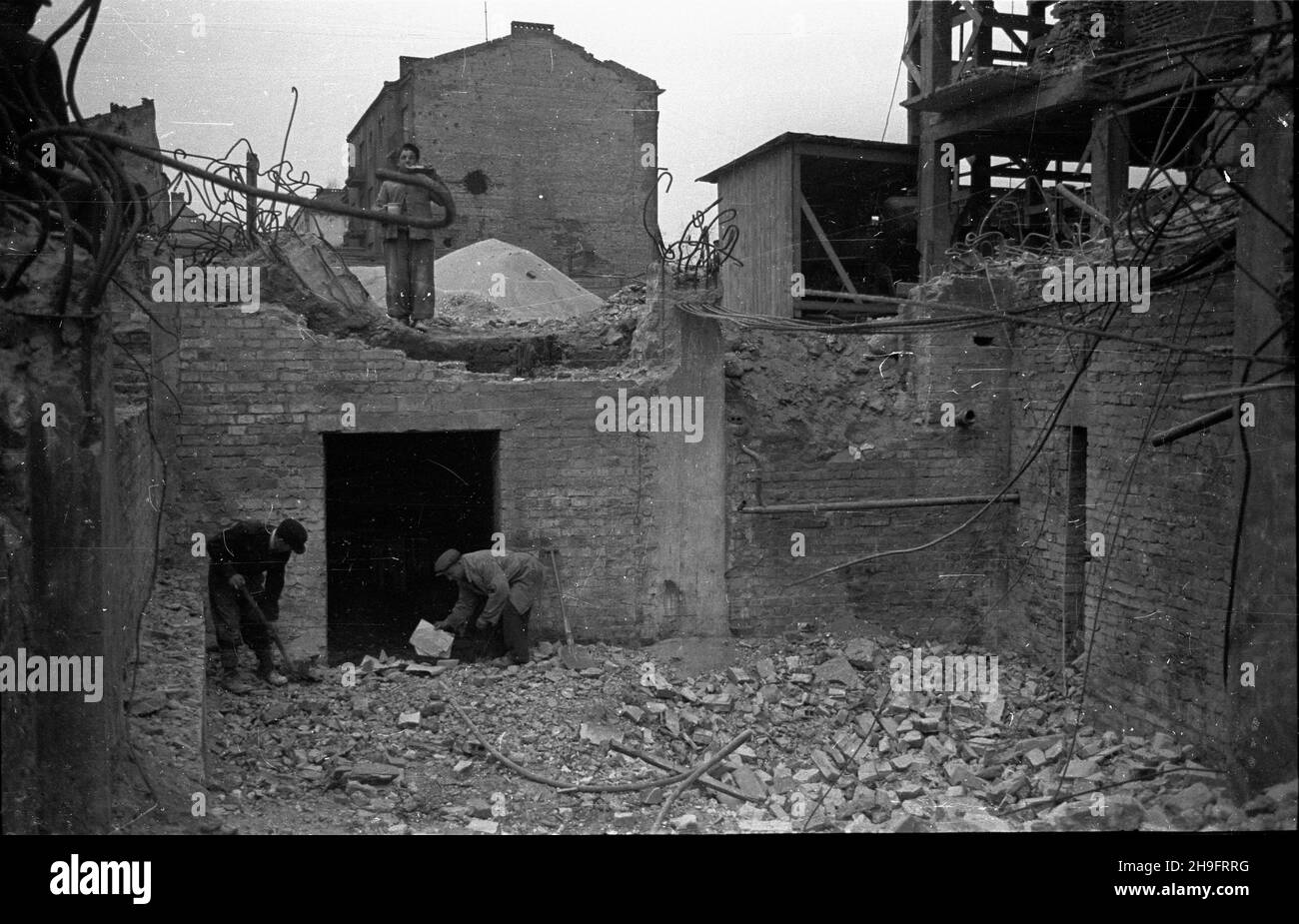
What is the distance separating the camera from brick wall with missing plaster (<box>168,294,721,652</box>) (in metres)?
8.12

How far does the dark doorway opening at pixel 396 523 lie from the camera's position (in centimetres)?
883

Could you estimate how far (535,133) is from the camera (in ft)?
47.0

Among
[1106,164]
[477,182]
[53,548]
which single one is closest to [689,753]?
[53,548]

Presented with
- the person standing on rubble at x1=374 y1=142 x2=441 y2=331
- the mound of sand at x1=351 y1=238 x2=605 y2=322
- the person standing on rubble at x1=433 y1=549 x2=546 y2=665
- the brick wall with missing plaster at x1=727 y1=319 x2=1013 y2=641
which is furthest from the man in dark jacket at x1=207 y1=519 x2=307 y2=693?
the mound of sand at x1=351 y1=238 x2=605 y2=322

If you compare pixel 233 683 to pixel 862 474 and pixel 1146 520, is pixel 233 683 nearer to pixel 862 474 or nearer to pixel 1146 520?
pixel 862 474

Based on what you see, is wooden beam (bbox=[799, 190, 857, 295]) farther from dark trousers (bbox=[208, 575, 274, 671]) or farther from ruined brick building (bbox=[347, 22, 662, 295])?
dark trousers (bbox=[208, 575, 274, 671])

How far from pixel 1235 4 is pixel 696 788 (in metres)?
9.21

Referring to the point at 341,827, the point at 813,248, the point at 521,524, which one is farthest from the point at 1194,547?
the point at 813,248

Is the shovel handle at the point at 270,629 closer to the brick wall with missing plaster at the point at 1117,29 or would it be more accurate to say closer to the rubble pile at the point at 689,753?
the rubble pile at the point at 689,753

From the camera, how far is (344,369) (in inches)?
328

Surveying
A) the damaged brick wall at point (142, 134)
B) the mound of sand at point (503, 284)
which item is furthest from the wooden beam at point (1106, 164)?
the damaged brick wall at point (142, 134)

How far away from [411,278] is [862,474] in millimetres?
4413
